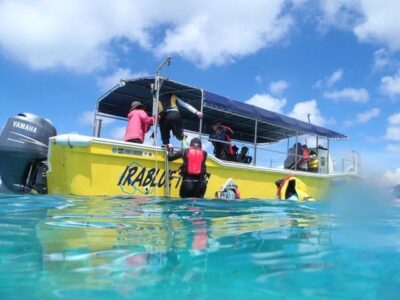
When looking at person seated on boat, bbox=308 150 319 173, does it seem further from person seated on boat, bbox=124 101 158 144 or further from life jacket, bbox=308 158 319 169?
person seated on boat, bbox=124 101 158 144

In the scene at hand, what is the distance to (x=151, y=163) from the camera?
7914 mm

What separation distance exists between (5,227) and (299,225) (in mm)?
2940

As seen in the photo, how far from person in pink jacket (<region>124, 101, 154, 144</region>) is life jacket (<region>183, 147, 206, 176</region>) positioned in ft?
3.55

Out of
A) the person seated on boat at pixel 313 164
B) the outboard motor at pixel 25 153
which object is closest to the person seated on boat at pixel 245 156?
the person seated on boat at pixel 313 164

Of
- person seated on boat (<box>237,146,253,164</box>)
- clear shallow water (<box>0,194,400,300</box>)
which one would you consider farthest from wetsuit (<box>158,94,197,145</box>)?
clear shallow water (<box>0,194,400,300</box>)

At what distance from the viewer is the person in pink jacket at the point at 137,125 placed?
8117 millimetres

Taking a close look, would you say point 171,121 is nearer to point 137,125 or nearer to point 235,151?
point 137,125

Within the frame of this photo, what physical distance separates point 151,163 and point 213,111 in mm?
3489

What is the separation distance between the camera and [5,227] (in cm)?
373

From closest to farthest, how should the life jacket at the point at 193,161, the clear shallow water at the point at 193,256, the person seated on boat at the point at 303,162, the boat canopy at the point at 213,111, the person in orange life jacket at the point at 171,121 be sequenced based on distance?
the clear shallow water at the point at 193,256
the life jacket at the point at 193,161
the person in orange life jacket at the point at 171,121
the boat canopy at the point at 213,111
the person seated on boat at the point at 303,162

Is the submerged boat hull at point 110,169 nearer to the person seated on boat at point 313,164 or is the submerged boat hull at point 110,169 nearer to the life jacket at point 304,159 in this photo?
the life jacket at point 304,159

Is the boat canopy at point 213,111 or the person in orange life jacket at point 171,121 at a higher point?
the boat canopy at point 213,111

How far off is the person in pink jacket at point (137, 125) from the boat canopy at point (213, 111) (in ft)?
3.12

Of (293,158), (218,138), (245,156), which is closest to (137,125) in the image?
(218,138)
